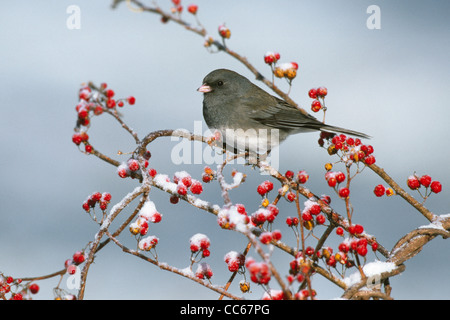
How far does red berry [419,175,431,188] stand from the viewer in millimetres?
1918

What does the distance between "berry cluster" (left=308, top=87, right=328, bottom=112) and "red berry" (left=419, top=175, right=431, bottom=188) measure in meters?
0.48

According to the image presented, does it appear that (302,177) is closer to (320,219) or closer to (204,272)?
(320,219)

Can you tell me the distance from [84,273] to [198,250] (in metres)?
0.40

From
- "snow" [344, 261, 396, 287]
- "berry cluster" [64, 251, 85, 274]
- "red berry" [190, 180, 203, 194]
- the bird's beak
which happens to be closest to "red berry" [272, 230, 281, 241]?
"snow" [344, 261, 396, 287]

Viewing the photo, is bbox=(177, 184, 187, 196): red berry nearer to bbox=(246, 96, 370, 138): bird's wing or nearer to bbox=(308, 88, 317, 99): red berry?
bbox=(308, 88, 317, 99): red berry

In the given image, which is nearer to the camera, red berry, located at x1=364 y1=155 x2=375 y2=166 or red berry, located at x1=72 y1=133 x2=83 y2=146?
red berry, located at x1=72 y1=133 x2=83 y2=146

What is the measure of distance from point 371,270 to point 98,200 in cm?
103

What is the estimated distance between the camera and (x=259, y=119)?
11.1 ft

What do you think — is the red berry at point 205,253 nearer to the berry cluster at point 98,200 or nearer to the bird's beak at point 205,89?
the berry cluster at point 98,200

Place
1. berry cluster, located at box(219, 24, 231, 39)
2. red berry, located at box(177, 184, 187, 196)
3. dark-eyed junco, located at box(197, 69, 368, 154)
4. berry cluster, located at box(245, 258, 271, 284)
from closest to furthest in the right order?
berry cluster, located at box(245, 258, 271, 284), berry cluster, located at box(219, 24, 231, 39), red berry, located at box(177, 184, 187, 196), dark-eyed junco, located at box(197, 69, 368, 154)
